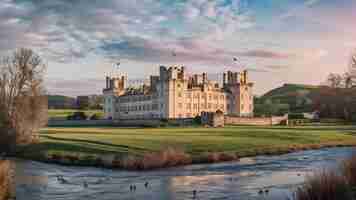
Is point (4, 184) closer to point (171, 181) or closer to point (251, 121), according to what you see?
point (171, 181)

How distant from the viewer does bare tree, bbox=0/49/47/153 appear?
147 ft

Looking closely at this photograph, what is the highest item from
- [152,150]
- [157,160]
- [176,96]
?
[176,96]

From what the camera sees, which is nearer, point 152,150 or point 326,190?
point 326,190

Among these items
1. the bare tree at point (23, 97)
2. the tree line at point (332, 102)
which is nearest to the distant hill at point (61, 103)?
the tree line at point (332, 102)

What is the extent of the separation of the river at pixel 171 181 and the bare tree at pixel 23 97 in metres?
13.5

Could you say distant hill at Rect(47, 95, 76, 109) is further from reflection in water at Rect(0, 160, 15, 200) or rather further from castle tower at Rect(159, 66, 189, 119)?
reflection in water at Rect(0, 160, 15, 200)

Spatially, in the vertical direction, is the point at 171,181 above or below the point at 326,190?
below

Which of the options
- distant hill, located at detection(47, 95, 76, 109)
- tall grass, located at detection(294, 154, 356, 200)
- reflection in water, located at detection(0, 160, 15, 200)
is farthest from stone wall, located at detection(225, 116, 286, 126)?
distant hill, located at detection(47, 95, 76, 109)

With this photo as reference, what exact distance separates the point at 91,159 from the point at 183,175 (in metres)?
8.69

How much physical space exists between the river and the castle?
8381 centimetres

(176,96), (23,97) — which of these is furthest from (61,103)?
(23,97)

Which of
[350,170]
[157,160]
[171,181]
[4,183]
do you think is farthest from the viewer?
[157,160]

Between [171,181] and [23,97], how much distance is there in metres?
28.4

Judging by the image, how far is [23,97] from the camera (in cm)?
4666
